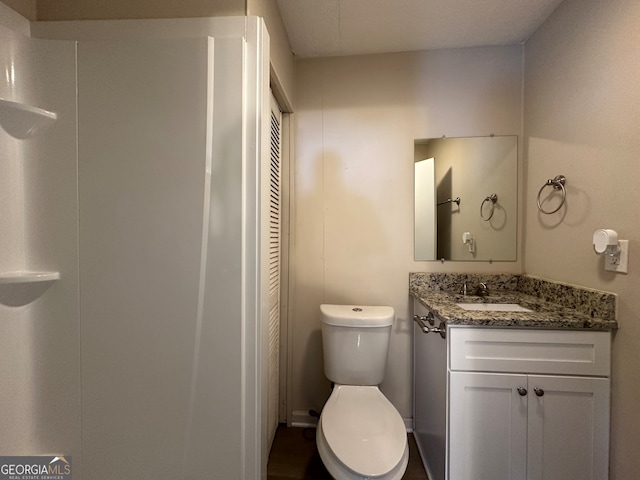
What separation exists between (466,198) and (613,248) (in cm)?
70

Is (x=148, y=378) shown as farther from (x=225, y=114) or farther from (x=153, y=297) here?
(x=225, y=114)

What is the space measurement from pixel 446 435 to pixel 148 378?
1173 mm

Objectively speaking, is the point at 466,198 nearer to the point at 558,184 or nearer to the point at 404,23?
the point at 558,184

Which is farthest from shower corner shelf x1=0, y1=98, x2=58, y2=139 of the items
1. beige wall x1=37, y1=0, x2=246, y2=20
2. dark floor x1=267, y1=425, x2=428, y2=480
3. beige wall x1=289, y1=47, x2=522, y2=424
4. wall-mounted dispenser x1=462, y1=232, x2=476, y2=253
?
wall-mounted dispenser x1=462, y1=232, x2=476, y2=253

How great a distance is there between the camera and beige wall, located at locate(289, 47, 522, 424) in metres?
1.58

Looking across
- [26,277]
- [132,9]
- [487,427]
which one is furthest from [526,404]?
[132,9]

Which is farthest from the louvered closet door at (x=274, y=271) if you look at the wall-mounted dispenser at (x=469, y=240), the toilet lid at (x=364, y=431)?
the wall-mounted dispenser at (x=469, y=240)

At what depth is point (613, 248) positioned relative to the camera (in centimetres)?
99

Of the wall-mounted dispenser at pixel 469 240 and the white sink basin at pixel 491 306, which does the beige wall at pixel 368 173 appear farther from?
the white sink basin at pixel 491 306

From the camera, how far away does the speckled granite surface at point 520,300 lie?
101 centimetres

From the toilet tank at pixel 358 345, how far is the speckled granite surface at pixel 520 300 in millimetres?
288

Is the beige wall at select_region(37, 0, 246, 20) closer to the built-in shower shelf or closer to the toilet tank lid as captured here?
the built-in shower shelf

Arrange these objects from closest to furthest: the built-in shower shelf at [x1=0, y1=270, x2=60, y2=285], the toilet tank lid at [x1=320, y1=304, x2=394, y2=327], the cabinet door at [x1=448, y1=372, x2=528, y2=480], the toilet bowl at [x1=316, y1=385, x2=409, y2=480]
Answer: the built-in shower shelf at [x1=0, y1=270, x2=60, y2=285]
the toilet bowl at [x1=316, y1=385, x2=409, y2=480]
the cabinet door at [x1=448, y1=372, x2=528, y2=480]
the toilet tank lid at [x1=320, y1=304, x2=394, y2=327]

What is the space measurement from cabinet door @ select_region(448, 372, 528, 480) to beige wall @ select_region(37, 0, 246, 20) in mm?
1617
